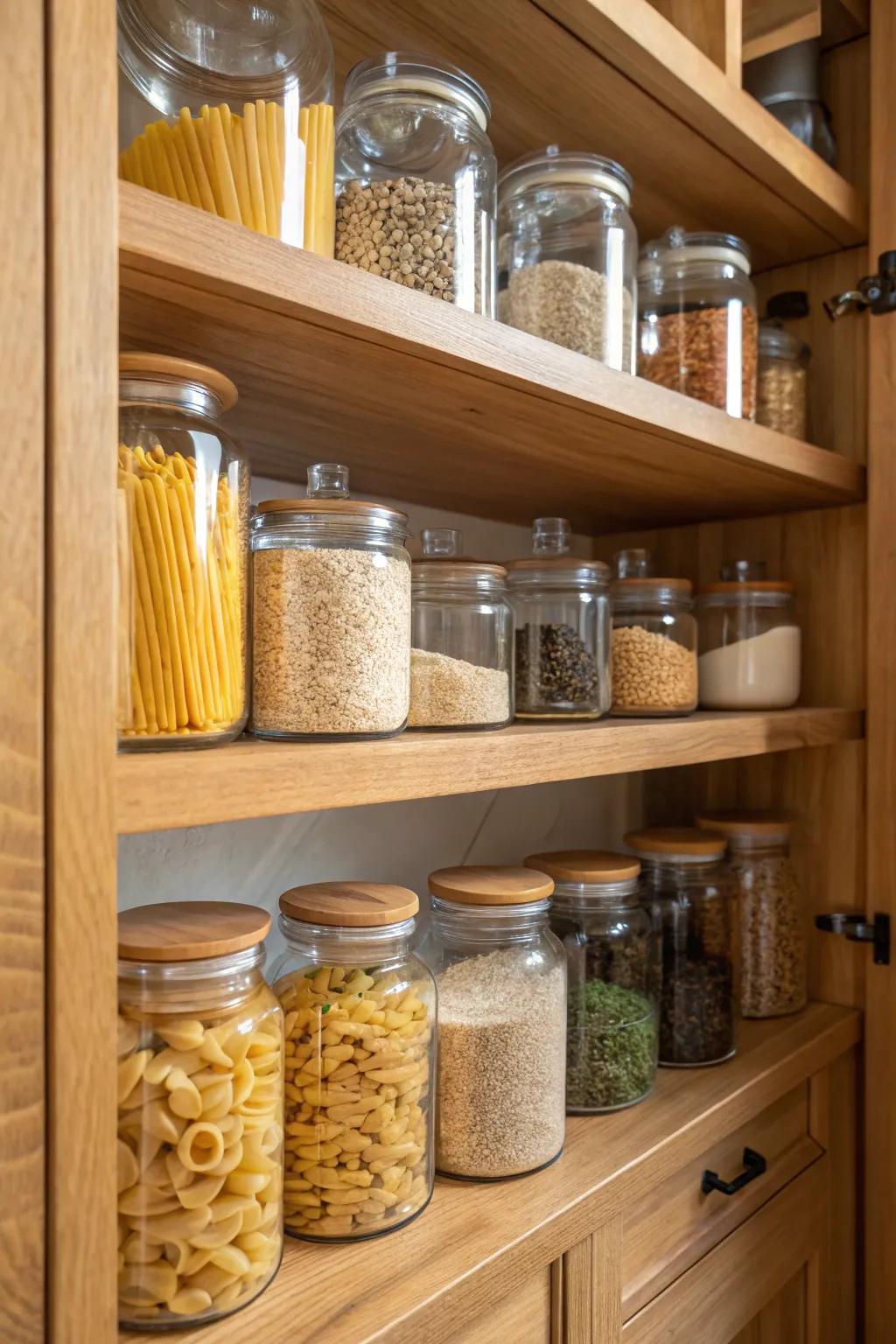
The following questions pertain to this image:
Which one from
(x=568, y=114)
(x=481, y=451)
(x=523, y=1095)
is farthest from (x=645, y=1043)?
(x=568, y=114)

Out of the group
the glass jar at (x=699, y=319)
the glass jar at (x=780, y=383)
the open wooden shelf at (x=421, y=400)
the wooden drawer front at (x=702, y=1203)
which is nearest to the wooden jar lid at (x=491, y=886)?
the wooden drawer front at (x=702, y=1203)

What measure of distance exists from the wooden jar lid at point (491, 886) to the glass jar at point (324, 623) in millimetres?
246

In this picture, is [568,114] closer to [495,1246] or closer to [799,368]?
[799,368]

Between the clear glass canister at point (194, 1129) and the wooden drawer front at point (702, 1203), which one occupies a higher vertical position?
the clear glass canister at point (194, 1129)

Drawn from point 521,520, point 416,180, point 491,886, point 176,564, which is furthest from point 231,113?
point 521,520

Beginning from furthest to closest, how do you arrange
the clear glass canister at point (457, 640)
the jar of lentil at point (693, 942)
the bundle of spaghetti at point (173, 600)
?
1. the jar of lentil at point (693, 942)
2. the clear glass canister at point (457, 640)
3. the bundle of spaghetti at point (173, 600)

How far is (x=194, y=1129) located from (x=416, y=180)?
73 cm

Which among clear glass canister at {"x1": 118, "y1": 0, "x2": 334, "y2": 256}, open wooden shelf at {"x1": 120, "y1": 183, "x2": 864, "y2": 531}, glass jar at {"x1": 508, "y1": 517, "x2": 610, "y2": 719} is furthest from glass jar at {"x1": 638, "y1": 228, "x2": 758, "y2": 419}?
clear glass canister at {"x1": 118, "y1": 0, "x2": 334, "y2": 256}

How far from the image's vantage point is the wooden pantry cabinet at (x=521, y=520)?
52 centimetres

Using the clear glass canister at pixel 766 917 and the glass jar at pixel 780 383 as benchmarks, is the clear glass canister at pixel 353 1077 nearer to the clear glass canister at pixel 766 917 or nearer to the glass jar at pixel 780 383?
the clear glass canister at pixel 766 917

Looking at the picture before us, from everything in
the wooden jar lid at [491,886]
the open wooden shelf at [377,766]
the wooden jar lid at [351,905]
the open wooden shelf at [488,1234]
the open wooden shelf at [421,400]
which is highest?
the open wooden shelf at [421,400]

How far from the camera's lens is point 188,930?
0.73m

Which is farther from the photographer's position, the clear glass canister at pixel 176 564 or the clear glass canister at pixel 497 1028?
the clear glass canister at pixel 497 1028

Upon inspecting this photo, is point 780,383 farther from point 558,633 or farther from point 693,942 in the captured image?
point 693,942
